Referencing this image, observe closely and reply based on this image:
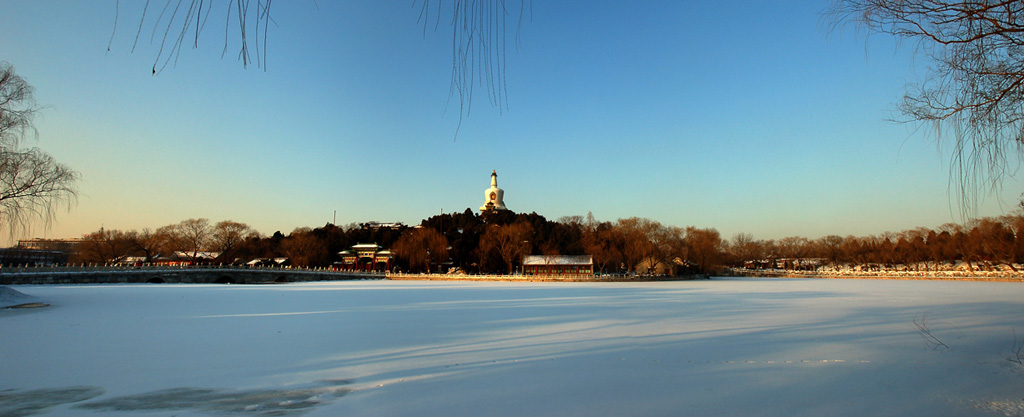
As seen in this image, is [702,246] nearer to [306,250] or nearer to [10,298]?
[306,250]

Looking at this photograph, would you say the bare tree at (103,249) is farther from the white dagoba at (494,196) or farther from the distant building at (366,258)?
the white dagoba at (494,196)

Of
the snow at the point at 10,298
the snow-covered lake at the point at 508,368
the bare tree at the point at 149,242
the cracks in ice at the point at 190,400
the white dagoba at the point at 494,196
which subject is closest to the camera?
the cracks in ice at the point at 190,400

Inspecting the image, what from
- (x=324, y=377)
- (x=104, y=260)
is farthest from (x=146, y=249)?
(x=324, y=377)

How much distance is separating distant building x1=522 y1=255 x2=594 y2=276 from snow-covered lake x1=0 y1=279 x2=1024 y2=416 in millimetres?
50031

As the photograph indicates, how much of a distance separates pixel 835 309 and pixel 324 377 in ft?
52.0

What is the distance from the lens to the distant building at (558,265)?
62.1m

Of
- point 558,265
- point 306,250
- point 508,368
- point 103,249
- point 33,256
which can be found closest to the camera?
point 508,368

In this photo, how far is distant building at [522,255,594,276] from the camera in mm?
62125

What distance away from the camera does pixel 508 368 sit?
22.0 ft

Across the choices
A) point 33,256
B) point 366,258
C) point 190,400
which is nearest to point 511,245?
point 366,258

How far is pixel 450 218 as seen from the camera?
261 ft

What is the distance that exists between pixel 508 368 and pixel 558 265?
5681 cm

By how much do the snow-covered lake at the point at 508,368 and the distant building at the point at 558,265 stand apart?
50031 millimetres

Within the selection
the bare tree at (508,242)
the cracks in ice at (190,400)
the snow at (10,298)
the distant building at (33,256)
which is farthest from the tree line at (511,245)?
the cracks in ice at (190,400)
